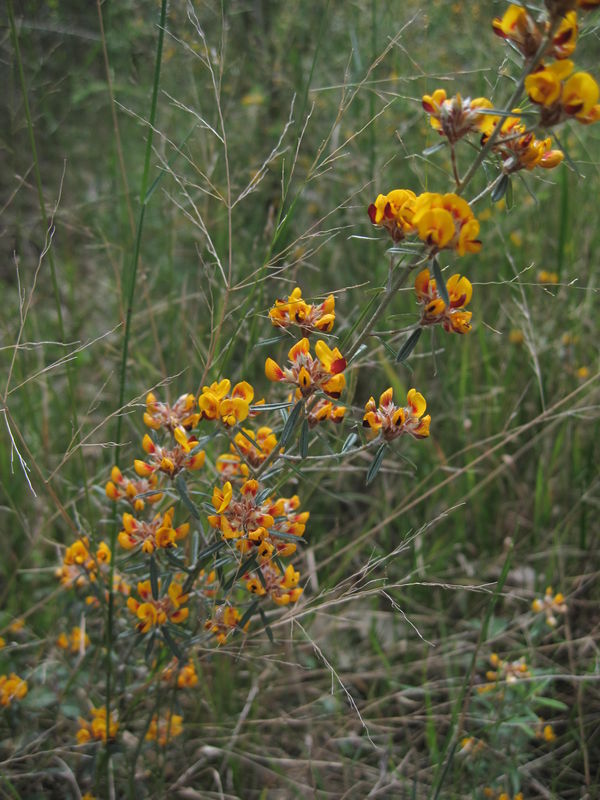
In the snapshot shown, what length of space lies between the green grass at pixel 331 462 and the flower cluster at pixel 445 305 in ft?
0.37

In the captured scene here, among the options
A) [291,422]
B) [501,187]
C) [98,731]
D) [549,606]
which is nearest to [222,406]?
[291,422]

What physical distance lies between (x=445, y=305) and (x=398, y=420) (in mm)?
171

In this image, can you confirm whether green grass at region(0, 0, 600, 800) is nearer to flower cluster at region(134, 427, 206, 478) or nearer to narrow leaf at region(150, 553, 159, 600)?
flower cluster at region(134, 427, 206, 478)

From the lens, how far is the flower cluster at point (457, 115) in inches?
32.2

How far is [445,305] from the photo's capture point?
865mm

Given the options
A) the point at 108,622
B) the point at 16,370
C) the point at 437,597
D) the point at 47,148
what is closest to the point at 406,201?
the point at 108,622

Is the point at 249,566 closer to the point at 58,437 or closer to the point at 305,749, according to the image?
the point at 305,749

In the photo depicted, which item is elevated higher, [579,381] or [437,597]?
[579,381]

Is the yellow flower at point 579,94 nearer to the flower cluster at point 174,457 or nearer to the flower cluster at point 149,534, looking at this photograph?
the flower cluster at point 174,457

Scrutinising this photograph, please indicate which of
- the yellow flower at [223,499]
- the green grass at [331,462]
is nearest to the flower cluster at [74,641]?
the green grass at [331,462]

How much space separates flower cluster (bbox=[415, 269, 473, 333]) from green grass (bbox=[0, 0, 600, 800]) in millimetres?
112

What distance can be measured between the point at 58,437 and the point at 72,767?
88cm

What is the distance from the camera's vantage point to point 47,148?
3.38 metres

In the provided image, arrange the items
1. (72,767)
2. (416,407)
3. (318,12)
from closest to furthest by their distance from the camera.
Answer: (416,407) < (72,767) < (318,12)
